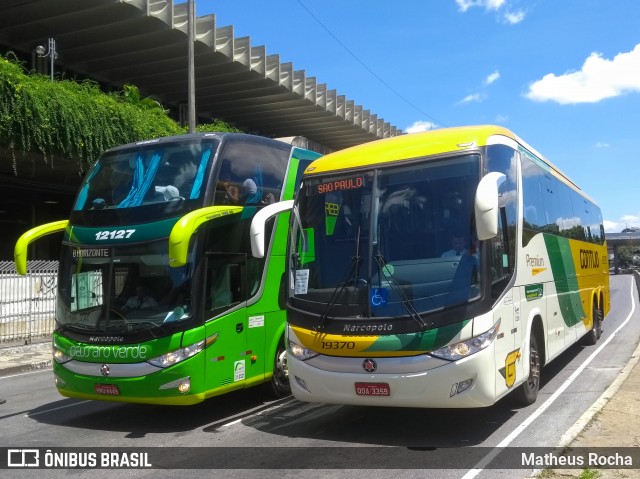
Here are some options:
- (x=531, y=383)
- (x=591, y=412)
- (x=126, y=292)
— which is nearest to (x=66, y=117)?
(x=126, y=292)

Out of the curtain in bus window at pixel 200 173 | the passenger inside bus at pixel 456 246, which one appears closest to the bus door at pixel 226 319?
the curtain in bus window at pixel 200 173

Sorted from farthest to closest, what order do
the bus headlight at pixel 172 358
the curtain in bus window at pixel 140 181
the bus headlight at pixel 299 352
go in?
the curtain in bus window at pixel 140 181 < the bus headlight at pixel 172 358 < the bus headlight at pixel 299 352

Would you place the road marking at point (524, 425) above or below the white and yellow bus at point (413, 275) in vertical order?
below

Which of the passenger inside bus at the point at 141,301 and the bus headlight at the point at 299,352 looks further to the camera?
the passenger inside bus at the point at 141,301

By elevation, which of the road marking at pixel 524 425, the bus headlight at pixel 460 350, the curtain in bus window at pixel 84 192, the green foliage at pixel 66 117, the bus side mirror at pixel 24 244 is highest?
the green foliage at pixel 66 117

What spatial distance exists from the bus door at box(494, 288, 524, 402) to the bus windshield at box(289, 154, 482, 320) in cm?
67

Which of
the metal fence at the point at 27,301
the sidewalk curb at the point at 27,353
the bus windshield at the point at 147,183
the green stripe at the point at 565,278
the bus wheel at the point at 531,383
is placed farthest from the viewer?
the metal fence at the point at 27,301

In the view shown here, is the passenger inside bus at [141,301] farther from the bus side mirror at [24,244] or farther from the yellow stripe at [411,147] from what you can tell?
the yellow stripe at [411,147]

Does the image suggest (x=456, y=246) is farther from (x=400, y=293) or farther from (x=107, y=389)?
(x=107, y=389)

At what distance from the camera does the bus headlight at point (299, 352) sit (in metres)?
6.97

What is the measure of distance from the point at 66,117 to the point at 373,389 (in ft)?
51.6

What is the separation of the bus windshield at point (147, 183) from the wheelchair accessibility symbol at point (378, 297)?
8.26ft

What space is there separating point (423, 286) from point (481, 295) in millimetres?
590

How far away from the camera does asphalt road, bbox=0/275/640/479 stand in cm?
599
